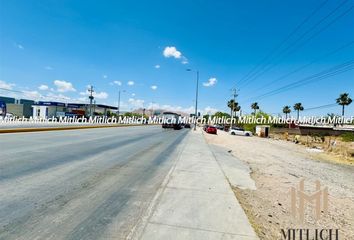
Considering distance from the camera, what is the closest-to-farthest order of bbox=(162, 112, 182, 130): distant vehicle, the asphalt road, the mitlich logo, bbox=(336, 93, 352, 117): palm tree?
1. the asphalt road
2. the mitlich logo
3. bbox=(162, 112, 182, 130): distant vehicle
4. bbox=(336, 93, 352, 117): palm tree

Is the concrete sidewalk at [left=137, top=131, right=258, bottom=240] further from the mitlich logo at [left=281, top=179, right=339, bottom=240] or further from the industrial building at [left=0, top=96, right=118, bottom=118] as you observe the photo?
the industrial building at [left=0, top=96, right=118, bottom=118]

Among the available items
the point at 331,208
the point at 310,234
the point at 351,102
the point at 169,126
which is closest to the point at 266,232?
the point at 310,234

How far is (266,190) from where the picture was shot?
7402 mm

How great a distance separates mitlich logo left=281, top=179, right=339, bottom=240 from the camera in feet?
14.2

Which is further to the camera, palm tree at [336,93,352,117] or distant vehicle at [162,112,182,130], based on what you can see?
palm tree at [336,93,352,117]

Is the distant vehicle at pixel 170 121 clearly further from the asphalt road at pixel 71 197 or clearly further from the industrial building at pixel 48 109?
the industrial building at pixel 48 109

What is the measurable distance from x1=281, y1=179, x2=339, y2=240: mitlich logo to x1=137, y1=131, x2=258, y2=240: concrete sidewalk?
0.94 m

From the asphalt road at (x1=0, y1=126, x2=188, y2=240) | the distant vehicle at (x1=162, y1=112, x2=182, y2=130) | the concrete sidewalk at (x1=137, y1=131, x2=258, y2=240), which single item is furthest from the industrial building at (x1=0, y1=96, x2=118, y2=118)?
the concrete sidewalk at (x1=137, y1=131, x2=258, y2=240)

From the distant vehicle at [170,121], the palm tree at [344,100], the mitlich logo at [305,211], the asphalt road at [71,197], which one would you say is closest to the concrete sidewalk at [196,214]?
the asphalt road at [71,197]

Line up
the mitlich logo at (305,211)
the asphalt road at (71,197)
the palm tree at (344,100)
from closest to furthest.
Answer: the asphalt road at (71,197), the mitlich logo at (305,211), the palm tree at (344,100)

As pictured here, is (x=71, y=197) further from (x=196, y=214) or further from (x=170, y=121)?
(x=170, y=121)

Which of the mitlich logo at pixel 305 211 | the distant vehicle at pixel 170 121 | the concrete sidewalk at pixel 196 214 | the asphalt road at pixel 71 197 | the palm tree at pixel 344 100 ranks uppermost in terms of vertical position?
the palm tree at pixel 344 100

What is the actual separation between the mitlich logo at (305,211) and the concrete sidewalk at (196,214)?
0.94 meters

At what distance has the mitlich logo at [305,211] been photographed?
4.33 metres
